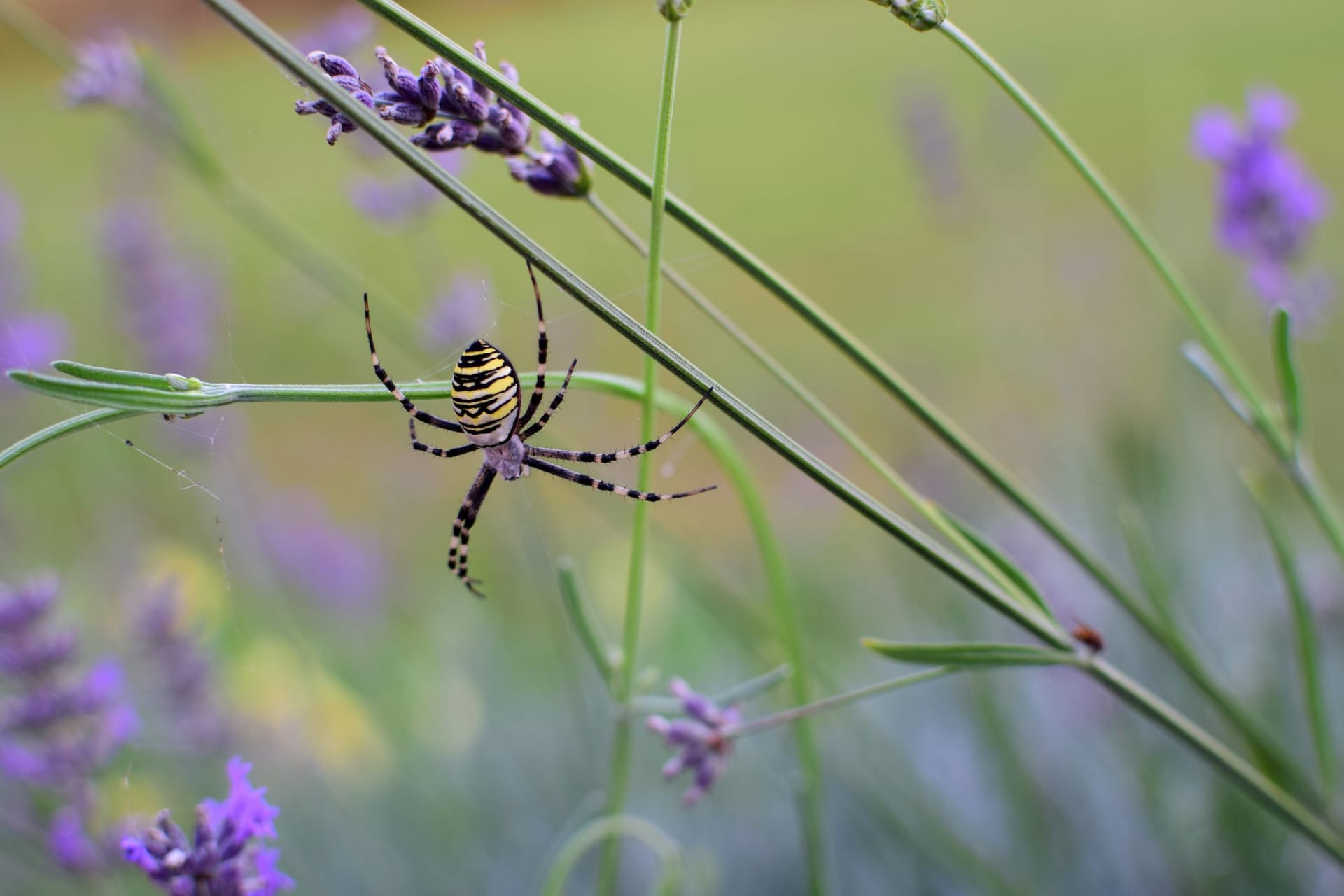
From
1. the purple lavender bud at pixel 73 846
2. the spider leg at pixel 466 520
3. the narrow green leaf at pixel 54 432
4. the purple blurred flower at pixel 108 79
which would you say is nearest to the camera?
the narrow green leaf at pixel 54 432

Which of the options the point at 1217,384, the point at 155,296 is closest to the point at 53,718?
the point at 155,296

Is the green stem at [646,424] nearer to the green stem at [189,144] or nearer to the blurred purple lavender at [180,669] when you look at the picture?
the green stem at [189,144]

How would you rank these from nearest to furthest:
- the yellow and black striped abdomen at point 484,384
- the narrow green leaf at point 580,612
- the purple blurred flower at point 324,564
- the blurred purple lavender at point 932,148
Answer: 1. the narrow green leaf at point 580,612
2. the yellow and black striped abdomen at point 484,384
3. the blurred purple lavender at point 932,148
4. the purple blurred flower at point 324,564

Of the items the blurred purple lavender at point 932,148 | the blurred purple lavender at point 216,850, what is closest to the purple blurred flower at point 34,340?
the blurred purple lavender at point 216,850

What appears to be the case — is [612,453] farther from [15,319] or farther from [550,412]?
[15,319]

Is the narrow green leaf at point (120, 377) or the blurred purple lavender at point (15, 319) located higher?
the blurred purple lavender at point (15, 319)

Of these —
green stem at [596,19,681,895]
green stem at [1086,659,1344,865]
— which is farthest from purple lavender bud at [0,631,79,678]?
green stem at [1086,659,1344,865]

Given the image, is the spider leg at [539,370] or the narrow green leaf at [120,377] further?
the spider leg at [539,370]
